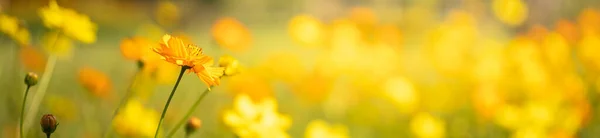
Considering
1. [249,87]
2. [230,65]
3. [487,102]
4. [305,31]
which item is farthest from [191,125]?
[305,31]

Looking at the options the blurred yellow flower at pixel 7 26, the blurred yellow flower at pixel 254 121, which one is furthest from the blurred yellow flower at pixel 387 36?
the blurred yellow flower at pixel 7 26

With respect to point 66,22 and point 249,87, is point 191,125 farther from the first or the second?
point 249,87

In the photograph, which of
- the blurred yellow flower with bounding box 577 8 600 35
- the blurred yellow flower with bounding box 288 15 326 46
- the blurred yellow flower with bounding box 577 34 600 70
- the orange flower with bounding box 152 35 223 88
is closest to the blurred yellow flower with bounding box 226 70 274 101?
the blurred yellow flower with bounding box 288 15 326 46

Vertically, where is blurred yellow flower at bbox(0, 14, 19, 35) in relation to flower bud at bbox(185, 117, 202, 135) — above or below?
below

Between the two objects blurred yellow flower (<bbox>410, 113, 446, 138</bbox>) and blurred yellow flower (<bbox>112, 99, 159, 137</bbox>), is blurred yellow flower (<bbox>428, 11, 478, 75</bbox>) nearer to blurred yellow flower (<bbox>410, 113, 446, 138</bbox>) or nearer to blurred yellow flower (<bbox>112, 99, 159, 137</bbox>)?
blurred yellow flower (<bbox>410, 113, 446, 138</bbox>)

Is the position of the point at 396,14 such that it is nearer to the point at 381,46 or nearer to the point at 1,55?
the point at 381,46

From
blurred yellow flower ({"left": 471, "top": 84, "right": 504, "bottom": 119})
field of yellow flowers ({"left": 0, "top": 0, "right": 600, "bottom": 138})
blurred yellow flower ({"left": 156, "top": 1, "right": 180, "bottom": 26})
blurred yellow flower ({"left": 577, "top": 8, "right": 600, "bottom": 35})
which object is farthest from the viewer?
blurred yellow flower ({"left": 577, "top": 8, "right": 600, "bottom": 35})

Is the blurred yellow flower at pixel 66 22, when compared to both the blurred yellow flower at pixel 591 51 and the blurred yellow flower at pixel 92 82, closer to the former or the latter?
the blurred yellow flower at pixel 92 82

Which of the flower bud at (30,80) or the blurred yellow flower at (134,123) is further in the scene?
the blurred yellow flower at (134,123)
